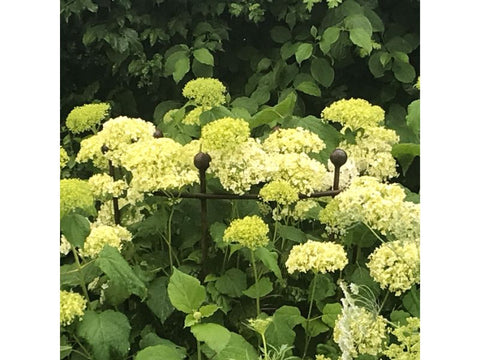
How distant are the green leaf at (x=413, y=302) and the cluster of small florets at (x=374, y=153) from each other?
27 cm

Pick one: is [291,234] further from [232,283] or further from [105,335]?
[105,335]

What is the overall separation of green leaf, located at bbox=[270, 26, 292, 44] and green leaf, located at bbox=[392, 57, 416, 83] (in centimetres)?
33

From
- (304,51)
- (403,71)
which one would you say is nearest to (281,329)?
(304,51)

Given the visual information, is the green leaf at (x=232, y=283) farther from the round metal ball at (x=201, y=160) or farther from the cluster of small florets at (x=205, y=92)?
the cluster of small florets at (x=205, y=92)

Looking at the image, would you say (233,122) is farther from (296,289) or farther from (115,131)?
(296,289)

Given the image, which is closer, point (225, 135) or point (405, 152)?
point (225, 135)

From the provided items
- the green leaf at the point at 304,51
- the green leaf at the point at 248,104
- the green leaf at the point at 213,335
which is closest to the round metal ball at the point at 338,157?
the green leaf at the point at 213,335

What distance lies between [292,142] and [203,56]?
3.02 feet

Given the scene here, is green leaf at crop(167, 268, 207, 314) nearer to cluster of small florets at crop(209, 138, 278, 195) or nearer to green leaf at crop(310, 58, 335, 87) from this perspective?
cluster of small florets at crop(209, 138, 278, 195)

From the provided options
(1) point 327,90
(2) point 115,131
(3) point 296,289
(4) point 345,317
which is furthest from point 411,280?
(1) point 327,90

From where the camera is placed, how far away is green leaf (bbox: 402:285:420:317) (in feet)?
3.45

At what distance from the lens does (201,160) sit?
1.09 m

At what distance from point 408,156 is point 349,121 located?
139 millimetres

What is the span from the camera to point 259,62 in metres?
2.21
